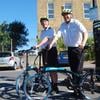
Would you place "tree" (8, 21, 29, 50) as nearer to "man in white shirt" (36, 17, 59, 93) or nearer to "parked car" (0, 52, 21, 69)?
"parked car" (0, 52, 21, 69)

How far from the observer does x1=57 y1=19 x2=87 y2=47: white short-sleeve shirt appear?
31.2ft

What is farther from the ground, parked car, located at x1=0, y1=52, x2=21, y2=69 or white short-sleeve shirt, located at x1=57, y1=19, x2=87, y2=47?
white short-sleeve shirt, located at x1=57, y1=19, x2=87, y2=47

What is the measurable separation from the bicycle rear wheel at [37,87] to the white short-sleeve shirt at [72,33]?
1.09 m

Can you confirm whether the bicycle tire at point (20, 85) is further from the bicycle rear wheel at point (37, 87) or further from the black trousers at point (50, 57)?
the black trousers at point (50, 57)

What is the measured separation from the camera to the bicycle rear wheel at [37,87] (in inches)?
356

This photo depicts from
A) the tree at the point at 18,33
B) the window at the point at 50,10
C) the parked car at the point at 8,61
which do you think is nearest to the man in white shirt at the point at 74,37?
the parked car at the point at 8,61

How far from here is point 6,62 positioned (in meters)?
27.3

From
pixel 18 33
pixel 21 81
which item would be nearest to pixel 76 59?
pixel 21 81

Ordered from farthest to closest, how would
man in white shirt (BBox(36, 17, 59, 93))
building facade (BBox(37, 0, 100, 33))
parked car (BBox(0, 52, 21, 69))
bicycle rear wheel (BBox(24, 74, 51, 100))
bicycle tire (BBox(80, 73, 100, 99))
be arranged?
building facade (BBox(37, 0, 100, 33)) → parked car (BBox(0, 52, 21, 69)) → man in white shirt (BBox(36, 17, 59, 93)) → bicycle tire (BBox(80, 73, 100, 99)) → bicycle rear wheel (BBox(24, 74, 51, 100))

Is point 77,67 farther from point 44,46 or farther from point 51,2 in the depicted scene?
point 51,2

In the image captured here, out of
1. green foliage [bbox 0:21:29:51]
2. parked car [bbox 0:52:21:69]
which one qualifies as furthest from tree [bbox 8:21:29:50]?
parked car [bbox 0:52:21:69]

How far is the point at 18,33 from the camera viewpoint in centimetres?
6334

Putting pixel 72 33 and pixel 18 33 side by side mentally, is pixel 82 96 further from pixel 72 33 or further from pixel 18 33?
pixel 18 33

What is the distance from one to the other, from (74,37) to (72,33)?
0.33ft
